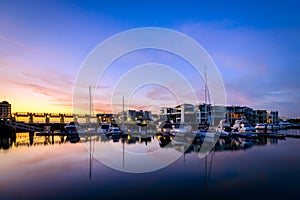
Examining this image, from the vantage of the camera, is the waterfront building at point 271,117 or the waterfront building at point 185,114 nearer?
the waterfront building at point 185,114

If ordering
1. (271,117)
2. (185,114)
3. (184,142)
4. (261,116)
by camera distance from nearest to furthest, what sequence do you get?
(184,142) → (185,114) → (261,116) → (271,117)

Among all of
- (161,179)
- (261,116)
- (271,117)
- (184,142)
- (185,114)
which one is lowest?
(184,142)

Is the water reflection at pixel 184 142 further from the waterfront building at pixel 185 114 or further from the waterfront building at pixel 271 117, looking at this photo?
the waterfront building at pixel 271 117

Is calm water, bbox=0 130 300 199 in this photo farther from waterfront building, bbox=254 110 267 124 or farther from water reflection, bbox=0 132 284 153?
waterfront building, bbox=254 110 267 124

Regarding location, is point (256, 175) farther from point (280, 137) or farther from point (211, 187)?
point (280, 137)

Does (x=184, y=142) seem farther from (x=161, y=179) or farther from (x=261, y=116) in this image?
(x=261, y=116)

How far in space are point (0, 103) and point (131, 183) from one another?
96119 mm

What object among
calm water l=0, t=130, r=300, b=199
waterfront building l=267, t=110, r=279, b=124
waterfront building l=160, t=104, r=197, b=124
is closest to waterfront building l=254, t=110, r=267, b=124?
waterfront building l=267, t=110, r=279, b=124

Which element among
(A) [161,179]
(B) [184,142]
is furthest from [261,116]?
(A) [161,179]

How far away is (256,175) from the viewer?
9914 mm

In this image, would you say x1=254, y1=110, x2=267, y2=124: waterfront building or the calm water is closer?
the calm water

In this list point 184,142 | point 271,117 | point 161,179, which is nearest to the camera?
point 161,179

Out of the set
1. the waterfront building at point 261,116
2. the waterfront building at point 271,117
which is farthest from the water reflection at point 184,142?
the waterfront building at point 271,117

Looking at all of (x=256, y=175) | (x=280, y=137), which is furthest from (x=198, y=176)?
(x=280, y=137)
